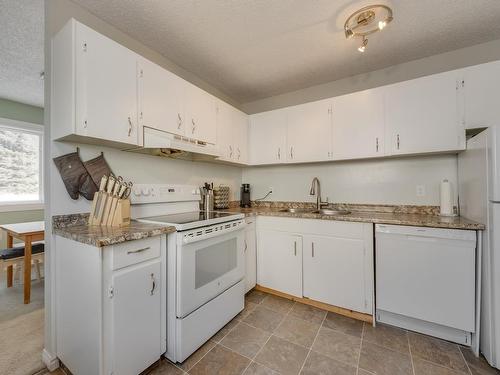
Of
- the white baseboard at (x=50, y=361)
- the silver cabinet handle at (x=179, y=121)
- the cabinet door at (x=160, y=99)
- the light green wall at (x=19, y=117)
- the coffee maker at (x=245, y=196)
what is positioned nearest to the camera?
the white baseboard at (x=50, y=361)

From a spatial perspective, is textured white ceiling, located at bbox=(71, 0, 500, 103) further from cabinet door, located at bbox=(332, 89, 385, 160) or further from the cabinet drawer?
the cabinet drawer

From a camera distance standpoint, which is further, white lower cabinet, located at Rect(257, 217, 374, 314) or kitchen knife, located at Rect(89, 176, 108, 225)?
white lower cabinet, located at Rect(257, 217, 374, 314)

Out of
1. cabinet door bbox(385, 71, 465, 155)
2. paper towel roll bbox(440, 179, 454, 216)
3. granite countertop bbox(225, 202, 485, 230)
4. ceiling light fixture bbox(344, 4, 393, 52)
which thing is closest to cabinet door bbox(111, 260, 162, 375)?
granite countertop bbox(225, 202, 485, 230)

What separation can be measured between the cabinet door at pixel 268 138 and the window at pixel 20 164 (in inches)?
144

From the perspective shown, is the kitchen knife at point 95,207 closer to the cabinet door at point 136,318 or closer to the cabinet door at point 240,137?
the cabinet door at point 136,318

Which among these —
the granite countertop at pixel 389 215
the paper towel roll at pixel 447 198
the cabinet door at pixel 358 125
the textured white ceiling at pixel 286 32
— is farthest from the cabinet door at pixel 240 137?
the paper towel roll at pixel 447 198

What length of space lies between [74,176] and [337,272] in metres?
2.24

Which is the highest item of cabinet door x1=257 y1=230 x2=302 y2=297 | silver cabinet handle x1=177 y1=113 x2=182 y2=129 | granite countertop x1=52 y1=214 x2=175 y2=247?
silver cabinet handle x1=177 y1=113 x2=182 y2=129

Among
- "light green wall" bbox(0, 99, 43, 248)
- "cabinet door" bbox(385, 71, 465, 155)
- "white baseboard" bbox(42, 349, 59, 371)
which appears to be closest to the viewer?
"white baseboard" bbox(42, 349, 59, 371)

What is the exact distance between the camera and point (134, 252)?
1.24 metres

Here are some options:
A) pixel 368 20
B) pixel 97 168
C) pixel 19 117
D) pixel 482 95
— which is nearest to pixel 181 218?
pixel 97 168

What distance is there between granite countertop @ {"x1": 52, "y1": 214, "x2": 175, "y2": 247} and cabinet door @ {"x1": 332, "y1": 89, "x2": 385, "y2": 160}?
74.2 inches

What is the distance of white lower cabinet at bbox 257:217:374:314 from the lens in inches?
73.9

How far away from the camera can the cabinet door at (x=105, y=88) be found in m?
1.30
